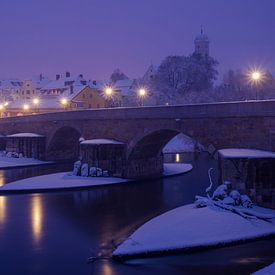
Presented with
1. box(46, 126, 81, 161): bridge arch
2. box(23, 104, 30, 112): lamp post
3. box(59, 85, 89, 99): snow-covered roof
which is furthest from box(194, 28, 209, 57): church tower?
box(46, 126, 81, 161): bridge arch

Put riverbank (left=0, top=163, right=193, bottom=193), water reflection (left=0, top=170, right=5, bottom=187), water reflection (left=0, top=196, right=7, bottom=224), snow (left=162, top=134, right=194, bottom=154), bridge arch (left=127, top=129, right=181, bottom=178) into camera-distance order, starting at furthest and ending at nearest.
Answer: snow (left=162, top=134, right=194, bottom=154) → water reflection (left=0, top=170, right=5, bottom=187) → bridge arch (left=127, top=129, right=181, bottom=178) → riverbank (left=0, top=163, right=193, bottom=193) → water reflection (left=0, top=196, right=7, bottom=224)

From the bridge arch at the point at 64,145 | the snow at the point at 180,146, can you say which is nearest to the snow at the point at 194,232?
the bridge arch at the point at 64,145

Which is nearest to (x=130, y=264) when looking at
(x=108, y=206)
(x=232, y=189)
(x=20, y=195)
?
(x=232, y=189)

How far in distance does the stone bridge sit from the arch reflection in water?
A: 939 cm

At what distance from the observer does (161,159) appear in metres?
38.9

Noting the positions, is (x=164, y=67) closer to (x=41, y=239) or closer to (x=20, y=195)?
(x=20, y=195)

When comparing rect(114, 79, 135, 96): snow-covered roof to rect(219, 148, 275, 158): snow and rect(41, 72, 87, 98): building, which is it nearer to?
rect(41, 72, 87, 98): building

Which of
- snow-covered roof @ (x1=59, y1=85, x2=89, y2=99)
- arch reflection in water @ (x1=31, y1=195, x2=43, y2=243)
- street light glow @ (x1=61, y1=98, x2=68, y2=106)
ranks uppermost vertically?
snow-covered roof @ (x1=59, y1=85, x2=89, y2=99)

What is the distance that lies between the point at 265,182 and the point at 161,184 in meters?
13.3

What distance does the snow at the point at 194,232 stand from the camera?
16969 millimetres

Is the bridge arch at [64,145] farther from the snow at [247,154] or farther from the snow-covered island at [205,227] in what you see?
the snow-covered island at [205,227]

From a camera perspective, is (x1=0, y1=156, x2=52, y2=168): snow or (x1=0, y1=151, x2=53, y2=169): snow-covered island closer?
(x1=0, y1=156, x2=52, y2=168): snow

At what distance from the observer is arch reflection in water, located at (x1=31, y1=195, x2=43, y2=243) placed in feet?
67.1

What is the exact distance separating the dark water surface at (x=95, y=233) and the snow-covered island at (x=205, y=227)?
0.44 meters
